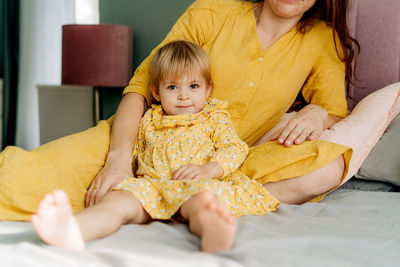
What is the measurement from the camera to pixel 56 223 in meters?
0.81

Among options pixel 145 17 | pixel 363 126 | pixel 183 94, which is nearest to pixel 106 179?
pixel 183 94

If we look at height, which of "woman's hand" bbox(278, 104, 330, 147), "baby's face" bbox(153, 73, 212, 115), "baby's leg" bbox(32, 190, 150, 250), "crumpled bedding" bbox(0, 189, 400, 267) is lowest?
"crumpled bedding" bbox(0, 189, 400, 267)

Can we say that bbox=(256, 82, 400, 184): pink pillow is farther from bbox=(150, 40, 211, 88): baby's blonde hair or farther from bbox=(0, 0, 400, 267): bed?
bbox=(150, 40, 211, 88): baby's blonde hair

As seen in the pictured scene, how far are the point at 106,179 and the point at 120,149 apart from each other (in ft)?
0.48

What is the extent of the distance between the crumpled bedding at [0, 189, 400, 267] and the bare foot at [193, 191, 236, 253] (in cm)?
2

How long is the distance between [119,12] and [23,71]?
113 centimetres

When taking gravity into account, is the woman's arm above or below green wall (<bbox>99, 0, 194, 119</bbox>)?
below

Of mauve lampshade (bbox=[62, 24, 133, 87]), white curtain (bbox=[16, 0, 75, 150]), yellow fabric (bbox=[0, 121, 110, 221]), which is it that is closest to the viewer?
yellow fabric (bbox=[0, 121, 110, 221])

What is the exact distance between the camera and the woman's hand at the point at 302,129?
1.34 m

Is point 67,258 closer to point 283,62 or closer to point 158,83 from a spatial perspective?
point 158,83

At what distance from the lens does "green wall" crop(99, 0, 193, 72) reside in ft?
9.05

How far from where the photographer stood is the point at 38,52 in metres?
3.58

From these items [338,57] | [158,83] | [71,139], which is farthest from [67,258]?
[338,57]

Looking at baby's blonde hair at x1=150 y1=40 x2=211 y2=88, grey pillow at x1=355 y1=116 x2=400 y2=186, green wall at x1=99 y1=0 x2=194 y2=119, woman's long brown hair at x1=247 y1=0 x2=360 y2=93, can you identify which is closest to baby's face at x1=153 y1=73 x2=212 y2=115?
baby's blonde hair at x1=150 y1=40 x2=211 y2=88
